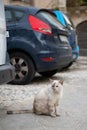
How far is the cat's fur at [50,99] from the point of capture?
7613mm

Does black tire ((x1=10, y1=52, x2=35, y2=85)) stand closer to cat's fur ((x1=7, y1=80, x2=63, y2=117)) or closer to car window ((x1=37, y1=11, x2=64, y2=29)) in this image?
car window ((x1=37, y1=11, x2=64, y2=29))

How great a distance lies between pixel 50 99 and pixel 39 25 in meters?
3.80

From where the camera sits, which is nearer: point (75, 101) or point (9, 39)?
point (75, 101)

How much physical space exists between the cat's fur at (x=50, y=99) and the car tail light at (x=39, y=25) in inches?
138

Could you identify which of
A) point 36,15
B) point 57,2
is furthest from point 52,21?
point 57,2

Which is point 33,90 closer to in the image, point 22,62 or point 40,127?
point 22,62

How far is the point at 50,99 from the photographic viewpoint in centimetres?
764

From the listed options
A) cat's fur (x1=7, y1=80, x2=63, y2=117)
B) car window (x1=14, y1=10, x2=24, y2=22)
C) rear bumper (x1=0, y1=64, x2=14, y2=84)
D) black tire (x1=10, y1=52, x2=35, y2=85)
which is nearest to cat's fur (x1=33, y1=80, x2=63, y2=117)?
cat's fur (x1=7, y1=80, x2=63, y2=117)

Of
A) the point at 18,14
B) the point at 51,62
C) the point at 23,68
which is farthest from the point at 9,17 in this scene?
the point at 51,62

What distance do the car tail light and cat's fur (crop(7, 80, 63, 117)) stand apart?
3495 millimetres

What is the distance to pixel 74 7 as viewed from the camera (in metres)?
29.0

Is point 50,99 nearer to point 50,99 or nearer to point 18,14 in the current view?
point 50,99

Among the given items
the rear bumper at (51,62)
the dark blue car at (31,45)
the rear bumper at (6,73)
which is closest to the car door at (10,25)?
the dark blue car at (31,45)

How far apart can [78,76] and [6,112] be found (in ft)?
18.5
